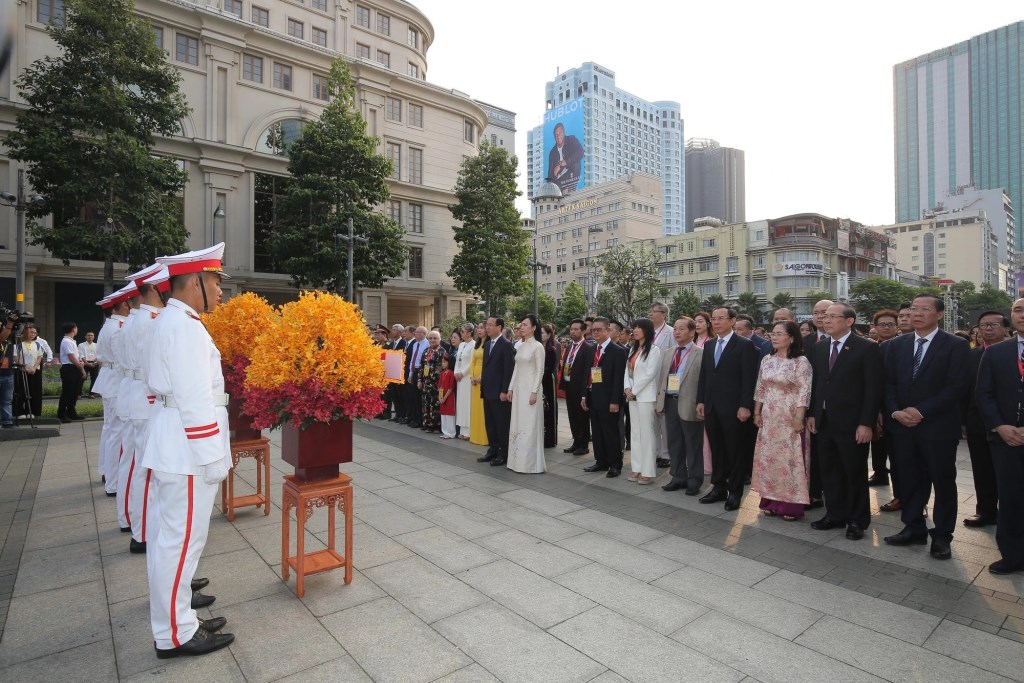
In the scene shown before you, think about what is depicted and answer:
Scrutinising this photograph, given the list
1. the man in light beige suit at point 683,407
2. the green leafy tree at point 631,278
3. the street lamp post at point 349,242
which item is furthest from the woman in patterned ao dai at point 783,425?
the green leafy tree at point 631,278

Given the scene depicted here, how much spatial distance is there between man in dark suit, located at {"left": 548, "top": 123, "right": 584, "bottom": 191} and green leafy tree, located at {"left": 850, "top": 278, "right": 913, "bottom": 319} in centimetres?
5172

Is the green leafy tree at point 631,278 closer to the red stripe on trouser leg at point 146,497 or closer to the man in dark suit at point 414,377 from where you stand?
the man in dark suit at point 414,377

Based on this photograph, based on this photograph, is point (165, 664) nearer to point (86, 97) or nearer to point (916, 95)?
point (86, 97)

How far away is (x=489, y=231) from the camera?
28.2 m

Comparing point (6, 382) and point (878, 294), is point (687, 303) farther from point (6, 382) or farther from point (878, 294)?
point (6, 382)


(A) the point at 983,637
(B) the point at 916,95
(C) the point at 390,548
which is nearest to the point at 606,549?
(C) the point at 390,548

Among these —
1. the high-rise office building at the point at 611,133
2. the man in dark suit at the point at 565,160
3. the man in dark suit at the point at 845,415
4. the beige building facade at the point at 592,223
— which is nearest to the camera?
the man in dark suit at the point at 845,415

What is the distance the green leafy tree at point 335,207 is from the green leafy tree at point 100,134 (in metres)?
5.66

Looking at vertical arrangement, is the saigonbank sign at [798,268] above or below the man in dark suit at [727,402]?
above

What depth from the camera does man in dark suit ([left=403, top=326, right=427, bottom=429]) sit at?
36.5 ft

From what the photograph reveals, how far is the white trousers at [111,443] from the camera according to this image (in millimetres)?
5746

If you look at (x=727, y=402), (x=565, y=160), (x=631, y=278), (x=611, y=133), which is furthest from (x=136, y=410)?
(x=611, y=133)

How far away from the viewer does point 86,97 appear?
55.4ft

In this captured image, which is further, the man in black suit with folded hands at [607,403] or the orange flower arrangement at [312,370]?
the man in black suit with folded hands at [607,403]
